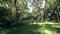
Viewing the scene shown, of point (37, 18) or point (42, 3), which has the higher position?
point (42, 3)

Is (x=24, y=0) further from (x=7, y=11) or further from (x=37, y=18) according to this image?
(x=7, y=11)

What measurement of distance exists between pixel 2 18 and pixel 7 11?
1.48 meters

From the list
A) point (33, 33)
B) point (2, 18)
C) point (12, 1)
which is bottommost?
point (33, 33)

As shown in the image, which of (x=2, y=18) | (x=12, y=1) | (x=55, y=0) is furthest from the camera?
(x=55, y=0)

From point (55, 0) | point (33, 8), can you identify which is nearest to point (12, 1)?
point (55, 0)

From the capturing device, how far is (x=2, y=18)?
23.2 m

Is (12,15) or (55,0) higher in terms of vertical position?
(55,0)

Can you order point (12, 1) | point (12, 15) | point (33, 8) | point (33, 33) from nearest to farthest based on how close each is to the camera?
point (33, 33) → point (12, 15) → point (12, 1) → point (33, 8)

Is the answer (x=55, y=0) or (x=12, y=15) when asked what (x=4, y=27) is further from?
(x=55, y=0)

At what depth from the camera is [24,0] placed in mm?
35906

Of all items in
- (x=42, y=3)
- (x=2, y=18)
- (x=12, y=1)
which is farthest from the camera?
(x=42, y=3)

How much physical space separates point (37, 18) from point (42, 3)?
414 cm

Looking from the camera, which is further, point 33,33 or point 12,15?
point 12,15

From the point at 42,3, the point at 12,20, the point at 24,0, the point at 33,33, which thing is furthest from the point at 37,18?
the point at 33,33
